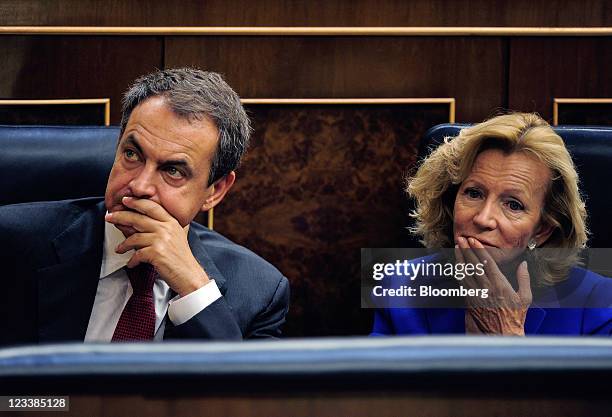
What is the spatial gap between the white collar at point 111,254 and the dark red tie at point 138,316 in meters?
0.04

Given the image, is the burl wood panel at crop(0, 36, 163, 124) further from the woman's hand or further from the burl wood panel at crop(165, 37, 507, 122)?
the woman's hand

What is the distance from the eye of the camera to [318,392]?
0.37 meters

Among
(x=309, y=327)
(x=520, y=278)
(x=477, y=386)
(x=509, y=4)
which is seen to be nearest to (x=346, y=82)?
(x=509, y=4)

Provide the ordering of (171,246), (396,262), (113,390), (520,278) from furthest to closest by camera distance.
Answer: (396,262)
(520,278)
(171,246)
(113,390)

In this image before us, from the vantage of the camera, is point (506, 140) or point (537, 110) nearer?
point (506, 140)

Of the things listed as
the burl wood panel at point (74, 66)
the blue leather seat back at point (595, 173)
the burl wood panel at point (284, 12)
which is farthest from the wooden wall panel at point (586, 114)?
the burl wood panel at point (74, 66)

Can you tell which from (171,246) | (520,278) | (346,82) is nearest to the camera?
(171,246)

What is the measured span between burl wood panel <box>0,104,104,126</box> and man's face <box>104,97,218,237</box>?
2.18 feet

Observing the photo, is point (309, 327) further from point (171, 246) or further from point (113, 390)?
point (113, 390)

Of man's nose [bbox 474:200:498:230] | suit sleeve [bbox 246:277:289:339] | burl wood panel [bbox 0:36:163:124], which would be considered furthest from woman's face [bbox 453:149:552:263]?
burl wood panel [bbox 0:36:163:124]

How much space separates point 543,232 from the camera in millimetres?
1167

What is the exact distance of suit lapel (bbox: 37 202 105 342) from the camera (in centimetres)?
98

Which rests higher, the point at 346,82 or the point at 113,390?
the point at 346,82

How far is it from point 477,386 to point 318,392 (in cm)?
7
